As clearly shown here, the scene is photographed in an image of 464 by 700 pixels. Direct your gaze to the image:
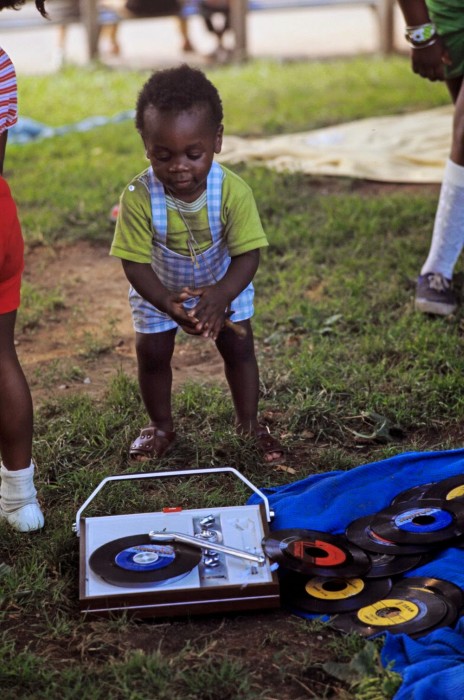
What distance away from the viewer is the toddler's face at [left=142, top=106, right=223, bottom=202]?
10.6 feet

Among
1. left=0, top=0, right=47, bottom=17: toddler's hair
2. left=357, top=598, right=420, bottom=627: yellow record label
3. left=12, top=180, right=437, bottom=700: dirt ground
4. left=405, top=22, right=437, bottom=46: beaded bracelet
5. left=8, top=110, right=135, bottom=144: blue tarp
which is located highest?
left=0, top=0, right=47, bottom=17: toddler's hair

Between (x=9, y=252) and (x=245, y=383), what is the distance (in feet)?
3.43

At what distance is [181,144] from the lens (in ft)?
10.6

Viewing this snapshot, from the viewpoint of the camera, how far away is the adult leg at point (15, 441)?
3.17 metres

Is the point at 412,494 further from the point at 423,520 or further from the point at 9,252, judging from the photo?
the point at 9,252

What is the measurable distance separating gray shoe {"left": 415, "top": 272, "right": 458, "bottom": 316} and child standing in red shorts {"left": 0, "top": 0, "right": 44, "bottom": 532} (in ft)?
7.31

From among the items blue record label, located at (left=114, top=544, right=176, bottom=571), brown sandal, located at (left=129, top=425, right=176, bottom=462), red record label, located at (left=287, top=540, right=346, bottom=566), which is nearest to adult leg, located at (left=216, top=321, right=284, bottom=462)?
brown sandal, located at (left=129, top=425, right=176, bottom=462)

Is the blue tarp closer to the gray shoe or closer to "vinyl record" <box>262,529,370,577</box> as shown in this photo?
the gray shoe

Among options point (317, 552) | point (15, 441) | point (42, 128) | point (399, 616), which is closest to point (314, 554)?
point (317, 552)

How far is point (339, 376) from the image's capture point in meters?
4.32

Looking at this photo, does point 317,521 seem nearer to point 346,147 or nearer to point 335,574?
point 335,574

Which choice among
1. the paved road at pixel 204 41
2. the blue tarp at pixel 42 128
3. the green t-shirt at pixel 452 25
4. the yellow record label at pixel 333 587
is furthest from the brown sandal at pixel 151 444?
the paved road at pixel 204 41

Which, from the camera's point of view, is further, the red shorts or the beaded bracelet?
the beaded bracelet

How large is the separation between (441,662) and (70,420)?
6.40 feet
